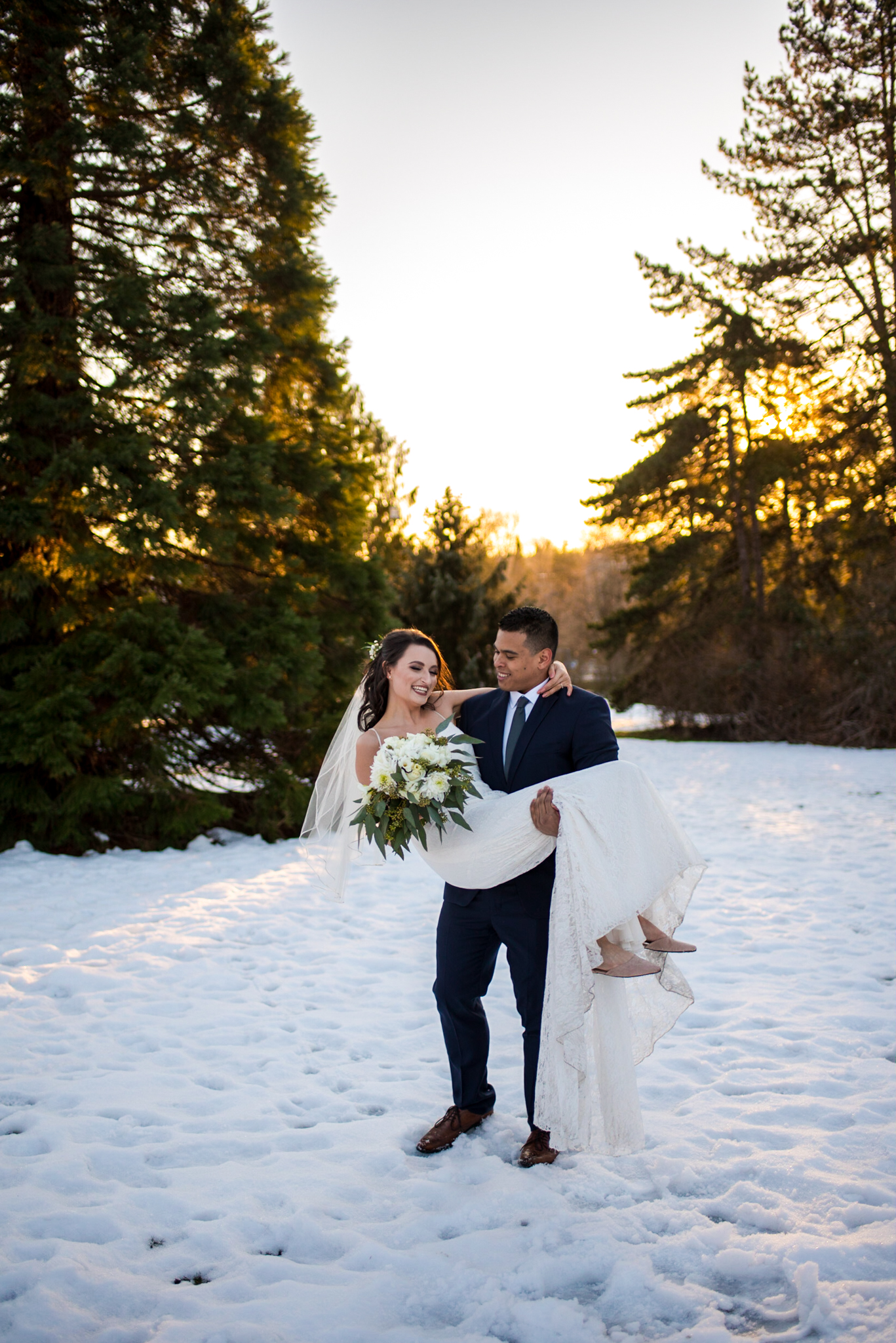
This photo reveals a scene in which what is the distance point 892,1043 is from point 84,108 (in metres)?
11.4

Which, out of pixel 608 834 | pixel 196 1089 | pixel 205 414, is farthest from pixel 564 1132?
pixel 205 414

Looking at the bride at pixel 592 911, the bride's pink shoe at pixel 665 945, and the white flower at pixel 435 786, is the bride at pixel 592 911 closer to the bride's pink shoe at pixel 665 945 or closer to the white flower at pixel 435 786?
the bride's pink shoe at pixel 665 945

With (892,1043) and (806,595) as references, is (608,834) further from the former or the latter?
(806,595)

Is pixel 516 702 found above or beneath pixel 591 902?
above

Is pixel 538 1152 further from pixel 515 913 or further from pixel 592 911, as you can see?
pixel 592 911

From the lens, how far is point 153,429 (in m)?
9.07

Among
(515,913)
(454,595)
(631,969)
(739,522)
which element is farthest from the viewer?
(739,522)

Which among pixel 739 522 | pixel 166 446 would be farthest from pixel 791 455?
pixel 166 446

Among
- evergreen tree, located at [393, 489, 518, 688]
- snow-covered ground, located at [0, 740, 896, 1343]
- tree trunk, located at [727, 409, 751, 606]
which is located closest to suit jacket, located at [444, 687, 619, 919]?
snow-covered ground, located at [0, 740, 896, 1343]

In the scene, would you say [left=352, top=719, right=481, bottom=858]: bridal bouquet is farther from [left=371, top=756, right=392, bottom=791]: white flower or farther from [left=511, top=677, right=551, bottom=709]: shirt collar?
[left=511, top=677, right=551, bottom=709]: shirt collar

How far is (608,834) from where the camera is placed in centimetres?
322

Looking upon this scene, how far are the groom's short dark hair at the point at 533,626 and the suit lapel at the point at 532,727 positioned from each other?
209mm

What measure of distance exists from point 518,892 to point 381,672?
1.17 meters

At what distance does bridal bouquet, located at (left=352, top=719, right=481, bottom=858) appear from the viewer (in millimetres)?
3152
